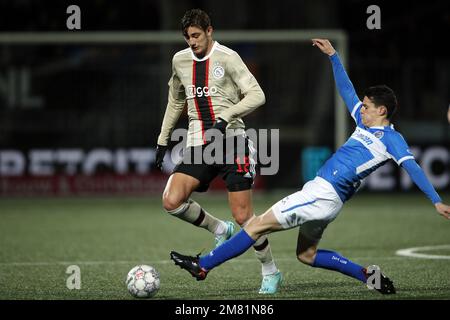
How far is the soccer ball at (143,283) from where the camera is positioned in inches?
261

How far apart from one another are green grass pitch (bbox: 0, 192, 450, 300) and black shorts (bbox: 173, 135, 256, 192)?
83cm

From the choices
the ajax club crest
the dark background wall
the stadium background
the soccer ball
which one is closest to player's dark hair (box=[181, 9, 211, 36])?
the ajax club crest

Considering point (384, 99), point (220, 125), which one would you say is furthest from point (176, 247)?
point (384, 99)

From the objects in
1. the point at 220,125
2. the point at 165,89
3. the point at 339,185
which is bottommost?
the point at 165,89

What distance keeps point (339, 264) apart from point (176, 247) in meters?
3.72

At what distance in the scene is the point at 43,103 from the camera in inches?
655

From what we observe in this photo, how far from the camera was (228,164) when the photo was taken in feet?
24.4

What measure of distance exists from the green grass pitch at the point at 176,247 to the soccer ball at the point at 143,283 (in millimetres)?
137

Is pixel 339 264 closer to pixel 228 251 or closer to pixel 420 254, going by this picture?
pixel 228 251

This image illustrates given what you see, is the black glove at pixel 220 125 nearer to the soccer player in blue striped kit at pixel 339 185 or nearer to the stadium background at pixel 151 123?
the soccer player in blue striped kit at pixel 339 185

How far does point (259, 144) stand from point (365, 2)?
23.2ft

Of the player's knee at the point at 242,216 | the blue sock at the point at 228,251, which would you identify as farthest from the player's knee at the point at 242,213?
the blue sock at the point at 228,251

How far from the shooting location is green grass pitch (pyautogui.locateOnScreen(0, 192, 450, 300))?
718 cm
